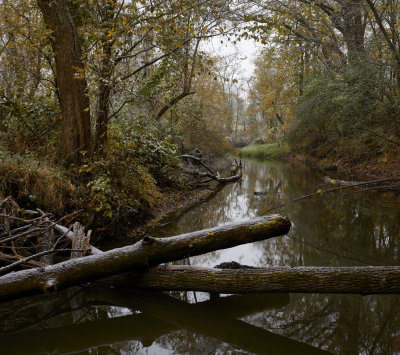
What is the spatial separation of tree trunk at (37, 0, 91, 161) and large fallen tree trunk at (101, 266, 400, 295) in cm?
406

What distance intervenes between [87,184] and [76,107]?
1.91 m

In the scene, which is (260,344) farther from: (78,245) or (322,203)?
(322,203)

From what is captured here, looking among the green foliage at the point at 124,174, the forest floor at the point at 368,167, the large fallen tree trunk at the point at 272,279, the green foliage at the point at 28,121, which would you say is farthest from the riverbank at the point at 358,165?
the green foliage at the point at 28,121

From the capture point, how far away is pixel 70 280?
368 cm

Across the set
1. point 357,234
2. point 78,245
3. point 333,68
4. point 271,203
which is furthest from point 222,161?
point 78,245

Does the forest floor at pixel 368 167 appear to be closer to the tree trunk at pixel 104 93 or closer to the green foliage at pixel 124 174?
the green foliage at pixel 124 174

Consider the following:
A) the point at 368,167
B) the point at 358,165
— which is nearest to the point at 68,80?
the point at 368,167

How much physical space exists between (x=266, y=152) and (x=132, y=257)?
33.6m

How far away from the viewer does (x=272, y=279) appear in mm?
3617

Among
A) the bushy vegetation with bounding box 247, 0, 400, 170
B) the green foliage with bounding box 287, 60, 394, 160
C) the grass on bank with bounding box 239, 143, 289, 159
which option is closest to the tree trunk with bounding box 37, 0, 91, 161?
the bushy vegetation with bounding box 247, 0, 400, 170

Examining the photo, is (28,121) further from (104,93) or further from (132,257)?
(132,257)

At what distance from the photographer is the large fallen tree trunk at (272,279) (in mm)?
3311

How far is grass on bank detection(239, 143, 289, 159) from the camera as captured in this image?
32.9 meters

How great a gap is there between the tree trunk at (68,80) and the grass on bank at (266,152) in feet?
83.6
